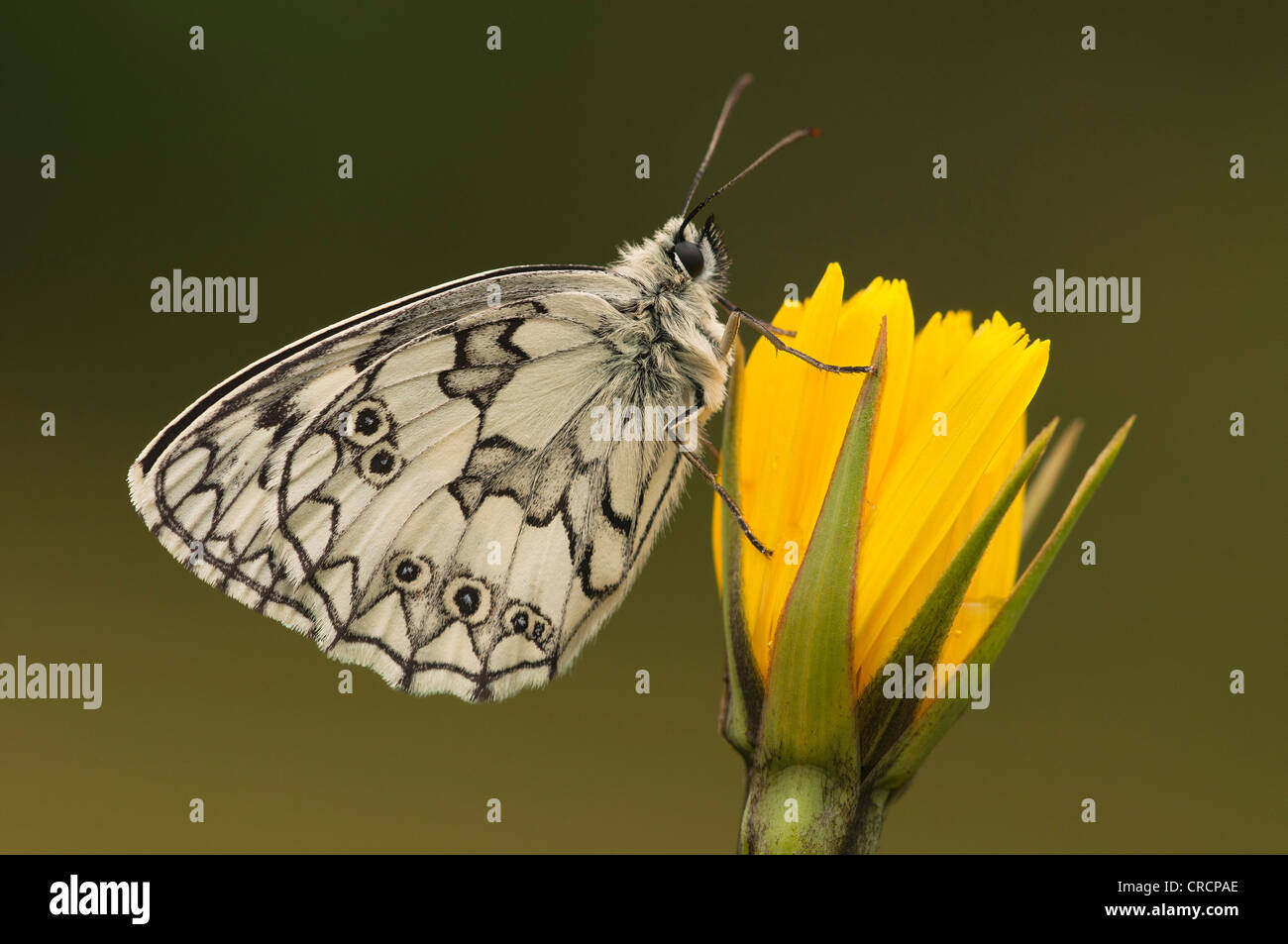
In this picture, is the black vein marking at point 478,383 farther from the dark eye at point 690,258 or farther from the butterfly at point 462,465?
the dark eye at point 690,258

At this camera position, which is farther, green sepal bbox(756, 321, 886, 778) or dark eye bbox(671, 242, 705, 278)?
dark eye bbox(671, 242, 705, 278)

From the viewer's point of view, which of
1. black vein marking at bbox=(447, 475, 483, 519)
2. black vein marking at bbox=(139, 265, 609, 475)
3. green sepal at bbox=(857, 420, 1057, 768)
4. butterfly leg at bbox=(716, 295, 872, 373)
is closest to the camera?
green sepal at bbox=(857, 420, 1057, 768)

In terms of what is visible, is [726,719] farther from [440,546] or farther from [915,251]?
[915,251]

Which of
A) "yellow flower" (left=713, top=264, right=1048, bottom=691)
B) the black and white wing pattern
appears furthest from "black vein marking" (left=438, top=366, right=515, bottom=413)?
"yellow flower" (left=713, top=264, right=1048, bottom=691)

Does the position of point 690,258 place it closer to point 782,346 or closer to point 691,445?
point 691,445

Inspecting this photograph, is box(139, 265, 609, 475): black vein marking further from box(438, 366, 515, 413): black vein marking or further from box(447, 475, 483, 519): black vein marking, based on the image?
box(447, 475, 483, 519): black vein marking

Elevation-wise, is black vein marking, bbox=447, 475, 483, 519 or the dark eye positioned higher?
the dark eye
